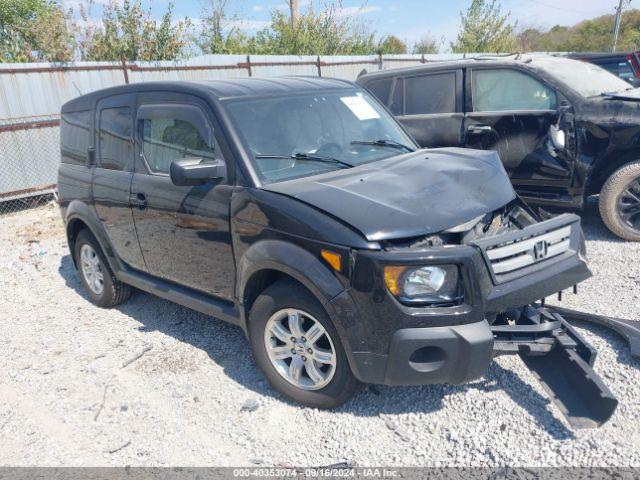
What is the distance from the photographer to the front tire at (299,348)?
9.69 ft

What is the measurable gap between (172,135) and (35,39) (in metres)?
10.9

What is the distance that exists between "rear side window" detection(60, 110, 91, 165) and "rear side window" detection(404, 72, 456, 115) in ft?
12.9

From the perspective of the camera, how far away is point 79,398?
3623 mm

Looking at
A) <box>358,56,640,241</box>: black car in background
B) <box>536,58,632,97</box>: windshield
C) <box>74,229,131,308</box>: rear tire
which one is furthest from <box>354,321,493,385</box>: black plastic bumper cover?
<box>536,58,632,97</box>: windshield

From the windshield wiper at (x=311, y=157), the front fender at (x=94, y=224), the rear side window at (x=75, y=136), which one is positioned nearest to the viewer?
the windshield wiper at (x=311, y=157)

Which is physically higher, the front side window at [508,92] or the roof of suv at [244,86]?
the roof of suv at [244,86]

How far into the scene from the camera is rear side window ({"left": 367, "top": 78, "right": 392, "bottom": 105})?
705cm

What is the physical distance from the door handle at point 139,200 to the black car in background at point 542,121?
3.86m

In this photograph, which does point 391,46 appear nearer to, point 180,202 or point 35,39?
point 35,39

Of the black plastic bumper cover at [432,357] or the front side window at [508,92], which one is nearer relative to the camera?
the black plastic bumper cover at [432,357]

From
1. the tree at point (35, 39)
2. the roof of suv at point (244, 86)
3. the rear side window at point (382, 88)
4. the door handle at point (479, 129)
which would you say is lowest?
the door handle at point (479, 129)

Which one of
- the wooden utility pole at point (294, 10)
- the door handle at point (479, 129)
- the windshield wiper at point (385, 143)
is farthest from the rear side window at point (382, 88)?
the wooden utility pole at point (294, 10)

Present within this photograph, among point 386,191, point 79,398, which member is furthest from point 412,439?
point 79,398

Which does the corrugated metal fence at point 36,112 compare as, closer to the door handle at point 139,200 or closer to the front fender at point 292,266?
the door handle at point 139,200
